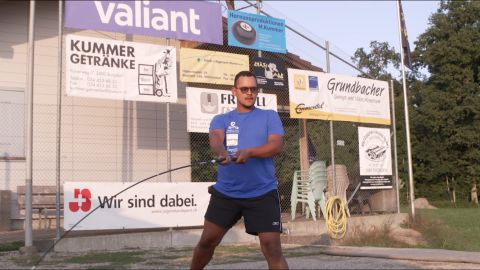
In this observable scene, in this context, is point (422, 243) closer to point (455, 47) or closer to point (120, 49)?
point (120, 49)

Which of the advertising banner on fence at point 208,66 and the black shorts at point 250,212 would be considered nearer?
the black shorts at point 250,212

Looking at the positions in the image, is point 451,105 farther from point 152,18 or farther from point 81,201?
point 81,201

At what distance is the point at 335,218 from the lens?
39.5ft

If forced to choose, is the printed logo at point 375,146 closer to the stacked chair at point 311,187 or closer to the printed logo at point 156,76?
the stacked chair at point 311,187

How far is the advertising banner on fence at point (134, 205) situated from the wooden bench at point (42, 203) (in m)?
2.61

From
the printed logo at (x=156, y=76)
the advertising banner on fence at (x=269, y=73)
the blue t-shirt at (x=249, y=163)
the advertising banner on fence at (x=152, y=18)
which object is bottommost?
the blue t-shirt at (x=249, y=163)

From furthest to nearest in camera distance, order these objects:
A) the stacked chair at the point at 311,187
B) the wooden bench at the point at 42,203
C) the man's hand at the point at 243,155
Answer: the stacked chair at the point at 311,187
the wooden bench at the point at 42,203
the man's hand at the point at 243,155

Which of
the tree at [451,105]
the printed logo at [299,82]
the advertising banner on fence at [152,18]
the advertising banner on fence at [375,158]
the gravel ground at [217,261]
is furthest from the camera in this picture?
the tree at [451,105]

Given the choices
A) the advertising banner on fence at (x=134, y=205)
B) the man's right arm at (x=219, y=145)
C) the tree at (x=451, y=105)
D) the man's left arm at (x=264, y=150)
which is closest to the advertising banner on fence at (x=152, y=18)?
the advertising banner on fence at (x=134, y=205)

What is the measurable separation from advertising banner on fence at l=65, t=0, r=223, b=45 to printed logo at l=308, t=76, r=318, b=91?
2417mm

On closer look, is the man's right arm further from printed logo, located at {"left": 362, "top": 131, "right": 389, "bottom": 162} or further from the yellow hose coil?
printed logo, located at {"left": 362, "top": 131, "right": 389, "bottom": 162}

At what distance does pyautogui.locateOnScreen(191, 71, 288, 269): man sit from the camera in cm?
453

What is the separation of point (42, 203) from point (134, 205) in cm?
296

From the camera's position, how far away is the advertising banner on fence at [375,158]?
1373 cm
